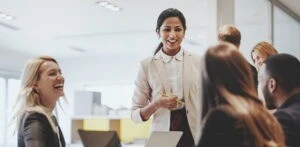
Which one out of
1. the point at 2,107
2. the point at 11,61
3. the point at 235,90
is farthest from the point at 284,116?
the point at 11,61

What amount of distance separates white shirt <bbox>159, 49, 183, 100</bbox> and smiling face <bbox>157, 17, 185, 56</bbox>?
28 mm

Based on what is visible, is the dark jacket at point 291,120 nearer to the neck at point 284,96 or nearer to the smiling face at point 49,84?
the neck at point 284,96

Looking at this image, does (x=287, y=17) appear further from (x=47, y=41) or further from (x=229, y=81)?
(x=229, y=81)

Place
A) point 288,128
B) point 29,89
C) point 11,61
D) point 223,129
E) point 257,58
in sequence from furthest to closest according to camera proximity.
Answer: point 11,61 < point 257,58 < point 29,89 < point 288,128 < point 223,129

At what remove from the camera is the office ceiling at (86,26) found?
5.04 m

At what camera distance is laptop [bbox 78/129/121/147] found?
169cm

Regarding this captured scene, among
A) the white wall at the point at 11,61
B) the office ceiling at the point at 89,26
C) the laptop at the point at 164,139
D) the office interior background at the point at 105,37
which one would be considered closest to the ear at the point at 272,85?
the laptop at the point at 164,139

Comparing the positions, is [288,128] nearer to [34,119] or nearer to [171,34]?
[171,34]

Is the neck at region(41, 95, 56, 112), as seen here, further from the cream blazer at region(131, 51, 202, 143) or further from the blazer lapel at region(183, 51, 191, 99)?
the blazer lapel at region(183, 51, 191, 99)

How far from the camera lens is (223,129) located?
4.06 feet

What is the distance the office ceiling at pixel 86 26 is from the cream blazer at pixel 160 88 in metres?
2.57

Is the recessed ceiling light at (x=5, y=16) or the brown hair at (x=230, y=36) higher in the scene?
the recessed ceiling light at (x=5, y=16)

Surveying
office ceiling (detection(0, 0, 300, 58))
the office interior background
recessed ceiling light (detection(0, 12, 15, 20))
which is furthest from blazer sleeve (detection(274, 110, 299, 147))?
recessed ceiling light (detection(0, 12, 15, 20))

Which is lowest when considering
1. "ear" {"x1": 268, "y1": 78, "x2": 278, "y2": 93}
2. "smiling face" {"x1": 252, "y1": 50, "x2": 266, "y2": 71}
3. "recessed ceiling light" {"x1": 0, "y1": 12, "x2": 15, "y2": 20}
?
"ear" {"x1": 268, "y1": 78, "x2": 278, "y2": 93}
